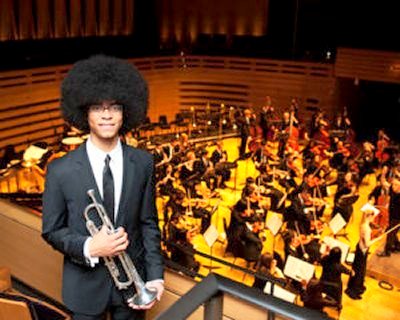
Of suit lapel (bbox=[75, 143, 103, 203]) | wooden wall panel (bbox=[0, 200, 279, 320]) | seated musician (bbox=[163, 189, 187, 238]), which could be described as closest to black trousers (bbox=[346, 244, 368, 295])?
seated musician (bbox=[163, 189, 187, 238])

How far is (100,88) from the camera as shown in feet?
7.80

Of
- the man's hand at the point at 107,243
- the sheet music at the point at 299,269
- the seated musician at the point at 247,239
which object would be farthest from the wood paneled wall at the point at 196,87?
the man's hand at the point at 107,243

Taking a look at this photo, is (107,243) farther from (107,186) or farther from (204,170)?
(204,170)

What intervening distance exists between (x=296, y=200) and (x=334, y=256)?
2282 mm

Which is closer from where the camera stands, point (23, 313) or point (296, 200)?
point (23, 313)

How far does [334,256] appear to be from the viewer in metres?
7.45

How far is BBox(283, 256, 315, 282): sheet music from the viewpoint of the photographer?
20.8 ft

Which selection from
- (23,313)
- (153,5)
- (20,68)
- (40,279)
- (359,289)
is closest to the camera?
(23,313)

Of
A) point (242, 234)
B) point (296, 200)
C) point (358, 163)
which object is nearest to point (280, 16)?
point (358, 163)

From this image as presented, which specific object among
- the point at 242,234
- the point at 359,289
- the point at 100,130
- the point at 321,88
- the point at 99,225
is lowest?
the point at 359,289

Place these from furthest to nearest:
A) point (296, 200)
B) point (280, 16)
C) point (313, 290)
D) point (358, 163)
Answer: point (280, 16), point (358, 163), point (296, 200), point (313, 290)

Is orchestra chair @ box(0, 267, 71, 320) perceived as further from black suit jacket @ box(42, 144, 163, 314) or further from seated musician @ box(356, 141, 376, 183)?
seated musician @ box(356, 141, 376, 183)

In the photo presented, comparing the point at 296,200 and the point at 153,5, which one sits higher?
the point at 153,5

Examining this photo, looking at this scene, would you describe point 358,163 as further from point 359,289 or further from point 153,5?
point 153,5
